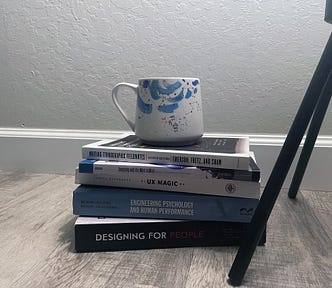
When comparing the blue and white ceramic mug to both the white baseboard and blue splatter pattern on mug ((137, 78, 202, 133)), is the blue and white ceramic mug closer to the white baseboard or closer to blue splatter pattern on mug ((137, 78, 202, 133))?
blue splatter pattern on mug ((137, 78, 202, 133))

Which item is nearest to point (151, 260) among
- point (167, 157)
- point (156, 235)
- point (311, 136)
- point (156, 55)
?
point (156, 235)

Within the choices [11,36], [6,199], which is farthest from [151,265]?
[11,36]

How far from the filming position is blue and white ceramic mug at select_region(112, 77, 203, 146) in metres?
0.67

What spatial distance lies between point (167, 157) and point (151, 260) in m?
0.17

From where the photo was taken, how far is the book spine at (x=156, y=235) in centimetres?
60

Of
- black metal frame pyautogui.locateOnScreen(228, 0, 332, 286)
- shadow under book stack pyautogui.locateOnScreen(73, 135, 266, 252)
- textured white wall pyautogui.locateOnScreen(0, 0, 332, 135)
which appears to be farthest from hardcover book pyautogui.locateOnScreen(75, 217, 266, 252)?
textured white wall pyautogui.locateOnScreen(0, 0, 332, 135)

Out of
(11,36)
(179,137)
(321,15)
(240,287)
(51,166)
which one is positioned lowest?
(51,166)

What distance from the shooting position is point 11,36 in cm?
112

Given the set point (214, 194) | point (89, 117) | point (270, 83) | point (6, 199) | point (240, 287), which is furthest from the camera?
point (89, 117)

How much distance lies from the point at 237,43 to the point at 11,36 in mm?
661

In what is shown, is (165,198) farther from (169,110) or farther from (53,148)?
(53,148)

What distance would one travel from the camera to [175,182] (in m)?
0.62

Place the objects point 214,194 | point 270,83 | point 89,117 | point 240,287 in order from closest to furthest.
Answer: point 240,287 < point 214,194 < point 270,83 < point 89,117

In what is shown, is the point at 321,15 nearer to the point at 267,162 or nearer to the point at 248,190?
the point at 267,162
